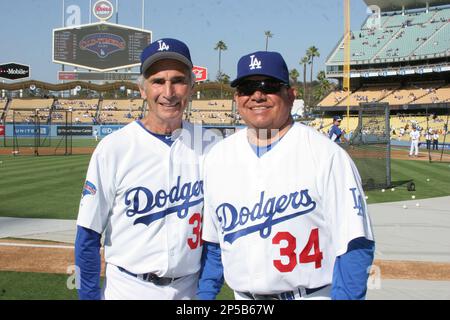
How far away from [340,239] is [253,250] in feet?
1.37

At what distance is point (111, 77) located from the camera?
53.5 m

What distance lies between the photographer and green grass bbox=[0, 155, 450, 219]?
10.0 m

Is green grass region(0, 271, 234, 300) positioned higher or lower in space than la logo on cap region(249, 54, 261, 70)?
lower

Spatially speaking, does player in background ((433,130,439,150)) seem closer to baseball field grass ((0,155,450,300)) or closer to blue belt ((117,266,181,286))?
baseball field grass ((0,155,450,300))

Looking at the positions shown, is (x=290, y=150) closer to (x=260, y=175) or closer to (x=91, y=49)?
(x=260, y=175)

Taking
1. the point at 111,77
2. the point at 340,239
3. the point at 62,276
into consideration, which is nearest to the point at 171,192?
the point at 340,239

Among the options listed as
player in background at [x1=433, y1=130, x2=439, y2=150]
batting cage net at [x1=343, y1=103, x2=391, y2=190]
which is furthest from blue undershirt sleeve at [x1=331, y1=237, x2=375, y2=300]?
player in background at [x1=433, y1=130, x2=439, y2=150]

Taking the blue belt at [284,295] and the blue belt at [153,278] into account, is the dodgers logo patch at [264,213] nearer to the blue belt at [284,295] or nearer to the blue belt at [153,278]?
the blue belt at [284,295]

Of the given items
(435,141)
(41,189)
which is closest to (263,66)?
(41,189)

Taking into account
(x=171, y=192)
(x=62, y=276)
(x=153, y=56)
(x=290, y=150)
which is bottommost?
(x=62, y=276)

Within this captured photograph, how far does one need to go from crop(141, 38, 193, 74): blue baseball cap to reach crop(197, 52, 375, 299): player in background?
0.36 m

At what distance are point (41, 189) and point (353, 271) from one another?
12107mm

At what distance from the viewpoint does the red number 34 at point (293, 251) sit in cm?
231

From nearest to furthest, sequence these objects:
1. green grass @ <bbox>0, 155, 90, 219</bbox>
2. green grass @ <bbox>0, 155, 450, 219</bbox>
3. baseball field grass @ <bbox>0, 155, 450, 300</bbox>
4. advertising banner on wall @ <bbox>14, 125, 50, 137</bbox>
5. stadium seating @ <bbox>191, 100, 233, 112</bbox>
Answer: baseball field grass @ <bbox>0, 155, 450, 300</bbox> < green grass @ <bbox>0, 155, 90, 219</bbox> < green grass @ <bbox>0, 155, 450, 219</bbox> < advertising banner on wall @ <bbox>14, 125, 50, 137</bbox> < stadium seating @ <bbox>191, 100, 233, 112</bbox>
